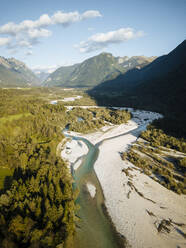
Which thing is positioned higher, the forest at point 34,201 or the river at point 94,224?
the forest at point 34,201

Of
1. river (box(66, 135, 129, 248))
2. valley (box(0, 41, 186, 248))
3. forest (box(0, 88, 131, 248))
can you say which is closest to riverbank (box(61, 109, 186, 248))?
valley (box(0, 41, 186, 248))

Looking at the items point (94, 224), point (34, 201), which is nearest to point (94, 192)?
point (94, 224)

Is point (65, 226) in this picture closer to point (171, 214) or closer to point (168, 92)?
point (171, 214)

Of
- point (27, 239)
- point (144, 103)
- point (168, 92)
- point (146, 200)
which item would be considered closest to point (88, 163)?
point (146, 200)

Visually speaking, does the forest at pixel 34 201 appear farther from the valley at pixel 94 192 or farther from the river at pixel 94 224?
the river at pixel 94 224

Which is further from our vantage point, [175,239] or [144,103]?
[144,103]

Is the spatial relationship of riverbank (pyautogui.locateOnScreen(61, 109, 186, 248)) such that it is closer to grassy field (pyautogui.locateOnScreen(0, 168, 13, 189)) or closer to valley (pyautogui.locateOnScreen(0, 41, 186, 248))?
valley (pyautogui.locateOnScreen(0, 41, 186, 248))

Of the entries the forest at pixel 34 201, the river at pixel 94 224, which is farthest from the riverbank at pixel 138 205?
the forest at pixel 34 201

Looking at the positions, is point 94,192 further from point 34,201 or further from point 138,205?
point 34,201
